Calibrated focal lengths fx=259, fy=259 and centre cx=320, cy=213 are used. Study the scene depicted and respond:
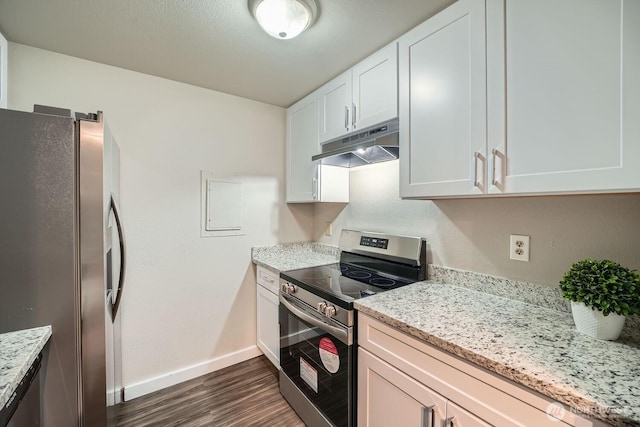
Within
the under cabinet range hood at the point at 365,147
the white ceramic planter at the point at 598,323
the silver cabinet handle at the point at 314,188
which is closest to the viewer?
the white ceramic planter at the point at 598,323

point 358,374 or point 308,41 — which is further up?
point 308,41

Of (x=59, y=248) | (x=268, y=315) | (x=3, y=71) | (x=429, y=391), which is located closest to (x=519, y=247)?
(x=429, y=391)

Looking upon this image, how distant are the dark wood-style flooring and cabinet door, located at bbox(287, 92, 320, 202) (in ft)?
4.94

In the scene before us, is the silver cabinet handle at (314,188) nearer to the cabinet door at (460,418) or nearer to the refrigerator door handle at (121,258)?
the refrigerator door handle at (121,258)

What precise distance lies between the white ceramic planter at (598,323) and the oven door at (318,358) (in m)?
0.88

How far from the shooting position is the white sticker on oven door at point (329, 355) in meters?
1.34

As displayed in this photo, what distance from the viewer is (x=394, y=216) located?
186 cm

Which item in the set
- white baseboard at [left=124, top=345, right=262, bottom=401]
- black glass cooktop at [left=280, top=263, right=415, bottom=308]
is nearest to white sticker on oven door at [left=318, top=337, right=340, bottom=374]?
black glass cooktop at [left=280, top=263, right=415, bottom=308]

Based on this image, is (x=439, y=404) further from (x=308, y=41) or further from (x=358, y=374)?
(x=308, y=41)

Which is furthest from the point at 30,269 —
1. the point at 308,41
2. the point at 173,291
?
the point at 308,41

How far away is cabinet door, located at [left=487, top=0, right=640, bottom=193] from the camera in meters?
0.77

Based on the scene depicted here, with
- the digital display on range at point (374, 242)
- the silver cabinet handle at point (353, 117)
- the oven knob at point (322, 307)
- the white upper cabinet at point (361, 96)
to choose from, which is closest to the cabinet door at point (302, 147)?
the white upper cabinet at point (361, 96)

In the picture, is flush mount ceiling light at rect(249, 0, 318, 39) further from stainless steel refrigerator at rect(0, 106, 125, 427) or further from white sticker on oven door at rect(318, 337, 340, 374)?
white sticker on oven door at rect(318, 337, 340, 374)

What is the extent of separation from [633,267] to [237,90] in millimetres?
2540
